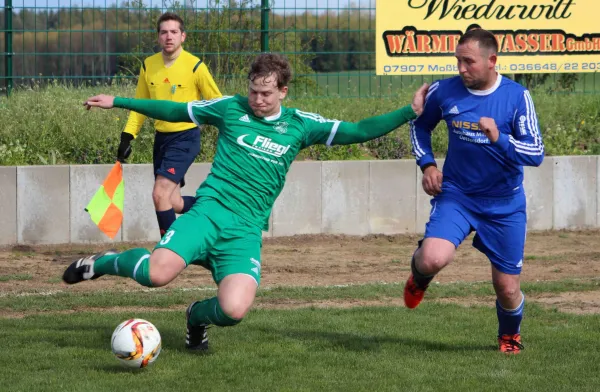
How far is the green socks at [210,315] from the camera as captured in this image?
6.43 m

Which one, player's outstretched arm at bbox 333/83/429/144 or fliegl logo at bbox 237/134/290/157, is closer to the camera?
player's outstretched arm at bbox 333/83/429/144

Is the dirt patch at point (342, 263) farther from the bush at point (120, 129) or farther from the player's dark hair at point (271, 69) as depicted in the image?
the player's dark hair at point (271, 69)

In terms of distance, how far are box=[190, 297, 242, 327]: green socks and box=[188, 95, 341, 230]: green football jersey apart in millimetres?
613

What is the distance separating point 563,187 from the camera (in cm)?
1305

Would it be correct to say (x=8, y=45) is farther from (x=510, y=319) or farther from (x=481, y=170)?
(x=510, y=319)

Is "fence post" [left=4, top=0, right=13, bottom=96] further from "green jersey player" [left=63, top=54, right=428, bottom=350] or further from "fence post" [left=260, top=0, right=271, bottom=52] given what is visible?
"green jersey player" [left=63, top=54, right=428, bottom=350]

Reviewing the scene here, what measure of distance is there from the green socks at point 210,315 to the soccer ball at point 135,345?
0.37 metres

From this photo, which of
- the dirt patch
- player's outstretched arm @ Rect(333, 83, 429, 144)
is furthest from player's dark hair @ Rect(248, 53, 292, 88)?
the dirt patch

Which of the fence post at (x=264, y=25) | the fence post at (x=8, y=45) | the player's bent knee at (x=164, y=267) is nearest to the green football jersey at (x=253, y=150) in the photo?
the player's bent knee at (x=164, y=267)

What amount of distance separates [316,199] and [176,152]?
2823 millimetres

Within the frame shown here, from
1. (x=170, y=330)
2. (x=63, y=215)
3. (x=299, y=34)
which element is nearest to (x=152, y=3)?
(x=299, y=34)

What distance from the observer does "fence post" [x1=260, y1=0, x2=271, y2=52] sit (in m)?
13.5

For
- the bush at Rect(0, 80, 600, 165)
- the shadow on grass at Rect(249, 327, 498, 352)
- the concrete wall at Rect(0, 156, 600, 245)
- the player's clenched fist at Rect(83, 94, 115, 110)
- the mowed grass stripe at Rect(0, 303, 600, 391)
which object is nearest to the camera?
the mowed grass stripe at Rect(0, 303, 600, 391)

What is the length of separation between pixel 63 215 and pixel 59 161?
113 centimetres
